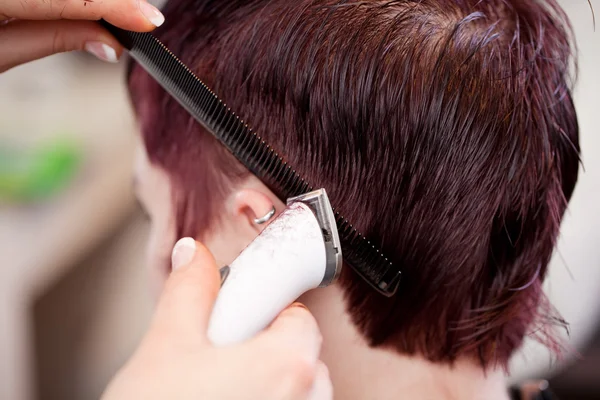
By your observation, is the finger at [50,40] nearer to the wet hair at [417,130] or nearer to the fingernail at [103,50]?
the fingernail at [103,50]

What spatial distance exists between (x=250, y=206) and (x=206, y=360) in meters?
0.22

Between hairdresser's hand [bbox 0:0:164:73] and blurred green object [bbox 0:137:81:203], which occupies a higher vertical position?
hairdresser's hand [bbox 0:0:164:73]

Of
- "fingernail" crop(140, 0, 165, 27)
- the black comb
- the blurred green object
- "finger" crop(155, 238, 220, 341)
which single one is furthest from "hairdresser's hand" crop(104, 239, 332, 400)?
the blurred green object

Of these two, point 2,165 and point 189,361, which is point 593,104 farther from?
point 2,165

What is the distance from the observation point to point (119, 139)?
1037 mm

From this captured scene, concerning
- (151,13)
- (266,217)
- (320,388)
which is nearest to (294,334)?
(320,388)

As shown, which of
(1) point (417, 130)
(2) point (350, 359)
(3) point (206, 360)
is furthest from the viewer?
(2) point (350, 359)

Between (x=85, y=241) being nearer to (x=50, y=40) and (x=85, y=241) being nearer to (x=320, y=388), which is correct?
(x=50, y=40)

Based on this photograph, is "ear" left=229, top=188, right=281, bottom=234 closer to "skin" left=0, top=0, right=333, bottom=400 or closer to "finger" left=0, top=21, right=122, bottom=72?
"skin" left=0, top=0, right=333, bottom=400

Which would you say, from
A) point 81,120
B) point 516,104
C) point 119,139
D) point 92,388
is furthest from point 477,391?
point 81,120

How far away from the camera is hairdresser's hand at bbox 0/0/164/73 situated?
64 centimetres

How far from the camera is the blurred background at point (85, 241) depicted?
802 millimetres

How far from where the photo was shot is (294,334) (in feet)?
1.60

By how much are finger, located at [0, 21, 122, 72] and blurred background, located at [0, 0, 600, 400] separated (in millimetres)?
238
